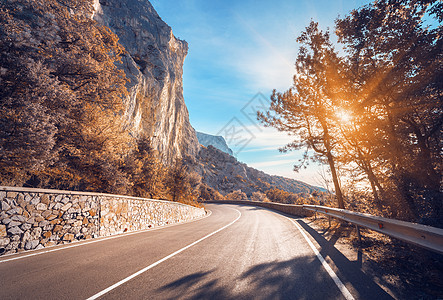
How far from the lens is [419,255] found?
4078 millimetres

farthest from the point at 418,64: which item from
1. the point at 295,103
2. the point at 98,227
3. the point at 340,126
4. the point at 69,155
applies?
the point at 69,155

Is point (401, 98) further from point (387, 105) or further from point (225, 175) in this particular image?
point (225, 175)

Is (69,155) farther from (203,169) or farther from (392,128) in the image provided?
(203,169)

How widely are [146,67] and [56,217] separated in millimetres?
38862

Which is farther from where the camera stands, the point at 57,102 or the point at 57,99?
the point at 57,102

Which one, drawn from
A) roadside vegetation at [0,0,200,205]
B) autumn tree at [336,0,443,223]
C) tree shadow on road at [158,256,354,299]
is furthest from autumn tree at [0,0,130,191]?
autumn tree at [336,0,443,223]

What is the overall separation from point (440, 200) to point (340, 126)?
22.1ft

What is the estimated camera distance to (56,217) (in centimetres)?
645

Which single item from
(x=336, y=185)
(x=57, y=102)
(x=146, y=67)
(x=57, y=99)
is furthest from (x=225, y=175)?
(x=57, y=99)

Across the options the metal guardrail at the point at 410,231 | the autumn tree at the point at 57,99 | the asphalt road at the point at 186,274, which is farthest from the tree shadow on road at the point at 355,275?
the autumn tree at the point at 57,99

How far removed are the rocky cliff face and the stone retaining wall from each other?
22764mm

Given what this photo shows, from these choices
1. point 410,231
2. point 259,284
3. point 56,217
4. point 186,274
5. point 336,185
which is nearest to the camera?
point 259,284

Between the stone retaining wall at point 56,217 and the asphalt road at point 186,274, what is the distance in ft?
2.38

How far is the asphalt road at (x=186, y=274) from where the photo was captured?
2836 millimetres
